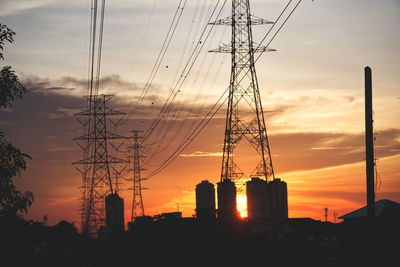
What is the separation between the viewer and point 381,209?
69125 mm

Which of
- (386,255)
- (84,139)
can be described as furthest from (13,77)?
→ (84,139)

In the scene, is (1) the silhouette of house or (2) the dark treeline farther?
(1) the silhouette of house

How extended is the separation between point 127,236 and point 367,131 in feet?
131

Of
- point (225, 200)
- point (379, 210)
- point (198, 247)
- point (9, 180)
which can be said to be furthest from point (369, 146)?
point (379, 210)

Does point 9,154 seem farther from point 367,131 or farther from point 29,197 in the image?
point 367,131

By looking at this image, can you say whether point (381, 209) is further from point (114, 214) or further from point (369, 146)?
point (369, 146)

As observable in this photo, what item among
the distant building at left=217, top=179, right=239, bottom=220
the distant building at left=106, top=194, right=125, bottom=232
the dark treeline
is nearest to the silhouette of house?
the dark treeline

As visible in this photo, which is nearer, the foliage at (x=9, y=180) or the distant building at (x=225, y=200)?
the foliage at (x=9, y=180)

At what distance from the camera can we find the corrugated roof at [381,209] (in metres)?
67.6

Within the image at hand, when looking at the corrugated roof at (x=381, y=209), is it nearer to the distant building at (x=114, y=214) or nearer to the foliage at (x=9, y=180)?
the distant building at (x=114, y=214)

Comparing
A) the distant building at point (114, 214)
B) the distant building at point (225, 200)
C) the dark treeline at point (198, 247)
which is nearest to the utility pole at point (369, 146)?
the dark treeline at point (198, 247)

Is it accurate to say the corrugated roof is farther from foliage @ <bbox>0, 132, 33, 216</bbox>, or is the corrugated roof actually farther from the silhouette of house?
foliage @ <bbox>0, 132, 33, 216</bbox>

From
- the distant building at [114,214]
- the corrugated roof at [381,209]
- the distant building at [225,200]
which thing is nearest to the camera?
the distant building at [225,200]

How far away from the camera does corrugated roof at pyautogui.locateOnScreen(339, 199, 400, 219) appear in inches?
2663
